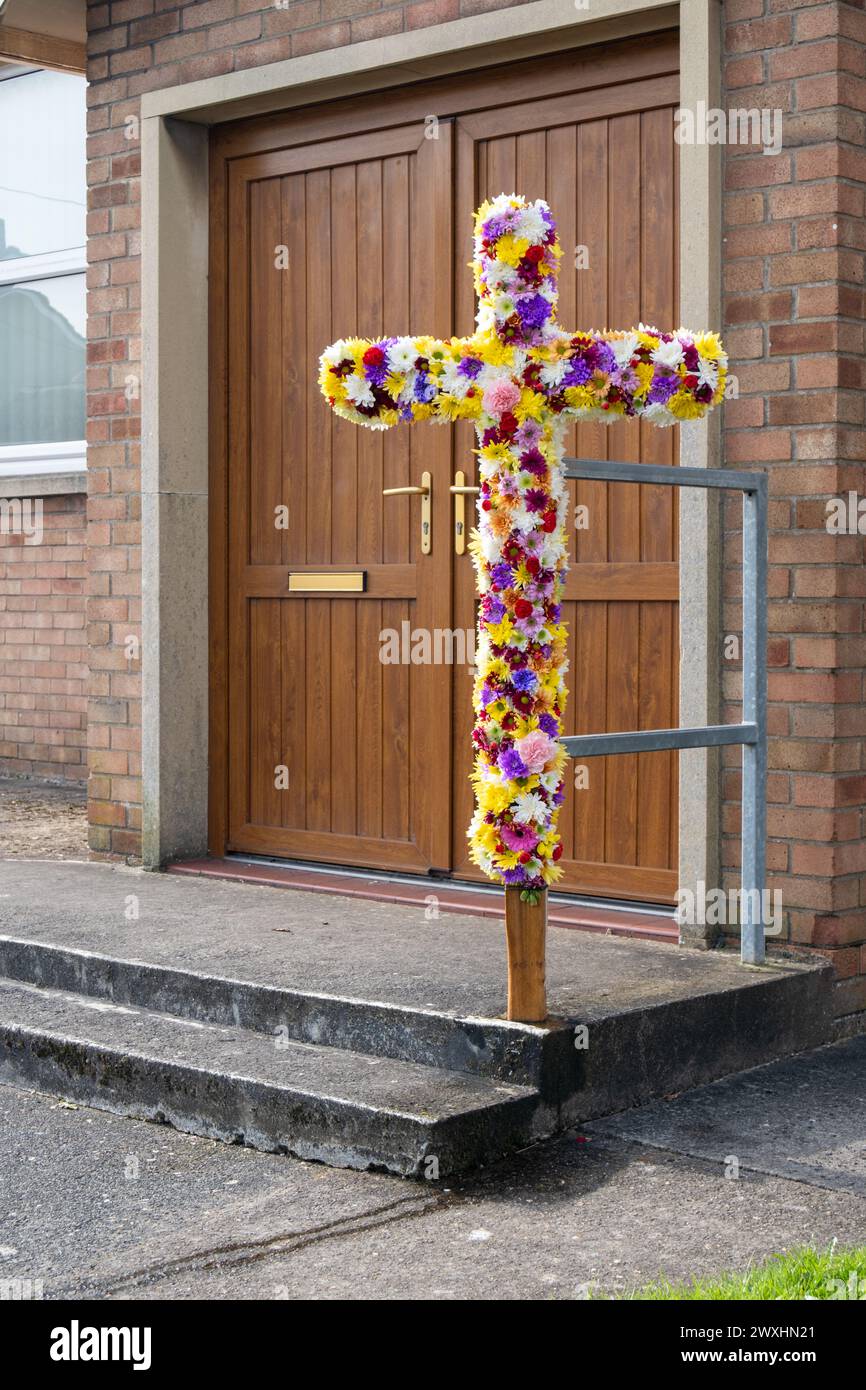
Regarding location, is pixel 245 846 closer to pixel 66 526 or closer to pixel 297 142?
pixel 297 142

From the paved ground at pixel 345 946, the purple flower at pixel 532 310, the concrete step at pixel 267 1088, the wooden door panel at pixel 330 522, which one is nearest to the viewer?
the concrete step at pixel 267 1088

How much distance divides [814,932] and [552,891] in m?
1.04

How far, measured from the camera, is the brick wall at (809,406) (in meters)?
4.83

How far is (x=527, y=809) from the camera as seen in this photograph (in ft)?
13.1

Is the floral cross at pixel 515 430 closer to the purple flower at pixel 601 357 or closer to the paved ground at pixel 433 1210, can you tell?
the purple flower at pixel 601 357

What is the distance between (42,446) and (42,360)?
48 centimetres

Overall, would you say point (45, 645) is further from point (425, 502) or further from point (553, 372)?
point (553, 372)

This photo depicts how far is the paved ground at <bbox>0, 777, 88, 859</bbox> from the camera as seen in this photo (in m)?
7.07

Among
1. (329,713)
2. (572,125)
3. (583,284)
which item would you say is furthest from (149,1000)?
(572,125)

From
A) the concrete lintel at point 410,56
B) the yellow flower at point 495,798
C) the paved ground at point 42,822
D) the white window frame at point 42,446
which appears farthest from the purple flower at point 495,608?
the white window frame at point 42,446

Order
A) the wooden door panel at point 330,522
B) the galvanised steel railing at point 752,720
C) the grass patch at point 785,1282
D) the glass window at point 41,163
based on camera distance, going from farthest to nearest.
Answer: the glass window at point 41,163
the wooden door panel at point 330,522
the galvanised steel railing at point 752,720
the grass patch at point 785,1282

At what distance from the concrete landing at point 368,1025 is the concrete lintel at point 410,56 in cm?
264
